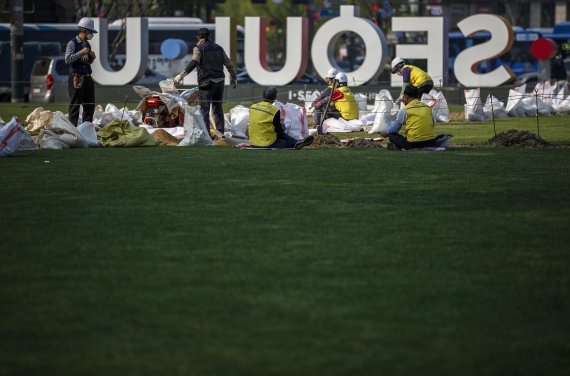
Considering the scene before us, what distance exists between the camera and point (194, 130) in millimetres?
19672

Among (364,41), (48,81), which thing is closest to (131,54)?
(48,81)

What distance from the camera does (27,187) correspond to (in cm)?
1295

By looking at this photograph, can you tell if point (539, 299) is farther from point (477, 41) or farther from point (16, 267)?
point (477, 41)

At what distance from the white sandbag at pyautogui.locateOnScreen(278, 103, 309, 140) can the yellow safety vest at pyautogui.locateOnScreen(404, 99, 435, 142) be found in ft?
11.6

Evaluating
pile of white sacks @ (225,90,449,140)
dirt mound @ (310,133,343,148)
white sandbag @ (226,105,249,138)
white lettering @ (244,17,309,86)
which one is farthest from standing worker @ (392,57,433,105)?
white lettering @ (244,17,309,86)

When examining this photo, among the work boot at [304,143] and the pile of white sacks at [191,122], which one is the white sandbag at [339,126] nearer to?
the pile of white sacks at [191,122]

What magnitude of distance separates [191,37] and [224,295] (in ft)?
160

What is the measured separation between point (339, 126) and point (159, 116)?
4.12 metres

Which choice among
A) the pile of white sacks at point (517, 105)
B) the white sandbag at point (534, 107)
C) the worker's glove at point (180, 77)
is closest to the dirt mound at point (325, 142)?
the worker's glove at point (180, 77)

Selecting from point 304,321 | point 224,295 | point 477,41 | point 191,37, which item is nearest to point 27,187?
point 224,295

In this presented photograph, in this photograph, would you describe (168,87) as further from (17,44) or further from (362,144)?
(17,44)

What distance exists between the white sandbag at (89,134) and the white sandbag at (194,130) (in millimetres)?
1410

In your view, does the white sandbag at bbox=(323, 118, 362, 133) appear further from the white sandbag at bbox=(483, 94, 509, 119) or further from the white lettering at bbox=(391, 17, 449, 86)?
the white lettering at bbox=(391, 17, 449, 86)

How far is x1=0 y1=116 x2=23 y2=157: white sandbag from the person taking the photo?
16938 mm
